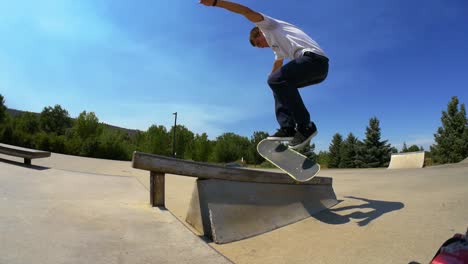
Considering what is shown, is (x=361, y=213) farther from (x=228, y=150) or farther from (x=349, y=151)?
(x=349, y=151)

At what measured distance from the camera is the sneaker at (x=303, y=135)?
293cm

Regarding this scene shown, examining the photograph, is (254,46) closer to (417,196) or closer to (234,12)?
(234,12)

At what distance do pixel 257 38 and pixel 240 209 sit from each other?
198 cm

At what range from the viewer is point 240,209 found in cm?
254

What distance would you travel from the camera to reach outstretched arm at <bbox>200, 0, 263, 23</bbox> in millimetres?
2645

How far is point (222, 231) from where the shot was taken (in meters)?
2.30

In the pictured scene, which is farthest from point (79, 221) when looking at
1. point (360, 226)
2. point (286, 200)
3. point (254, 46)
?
point (254, 46)

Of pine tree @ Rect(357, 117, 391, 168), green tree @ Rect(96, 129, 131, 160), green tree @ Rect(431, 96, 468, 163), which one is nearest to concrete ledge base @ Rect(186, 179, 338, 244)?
green tree @ Rect(96, 129, 131, 160)

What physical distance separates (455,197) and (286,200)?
199cm

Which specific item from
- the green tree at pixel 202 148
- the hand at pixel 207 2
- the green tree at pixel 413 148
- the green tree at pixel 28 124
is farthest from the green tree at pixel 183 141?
the green tree at pixel 413 148

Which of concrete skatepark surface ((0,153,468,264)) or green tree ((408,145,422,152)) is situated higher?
green tree ((408,145,422,152))

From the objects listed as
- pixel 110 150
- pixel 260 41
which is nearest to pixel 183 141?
pixel 110 150

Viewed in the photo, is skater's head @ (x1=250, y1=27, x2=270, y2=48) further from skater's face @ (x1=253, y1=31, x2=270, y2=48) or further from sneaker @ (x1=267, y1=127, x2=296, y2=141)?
sneaker @ (x1=267, y1=127, x2=296, y2=141)

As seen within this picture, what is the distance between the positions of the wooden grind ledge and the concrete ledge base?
7cm
